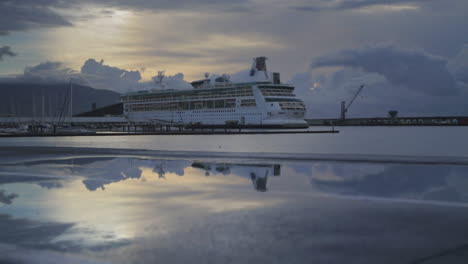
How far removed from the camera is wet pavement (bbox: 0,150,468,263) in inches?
233

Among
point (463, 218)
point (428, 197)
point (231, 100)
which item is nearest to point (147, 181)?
point (428, 197)

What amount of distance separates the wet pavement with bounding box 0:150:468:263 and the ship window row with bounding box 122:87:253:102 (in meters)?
92.7

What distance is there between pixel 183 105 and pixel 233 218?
4431 inches

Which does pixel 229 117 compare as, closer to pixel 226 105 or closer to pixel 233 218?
pixel 226 105

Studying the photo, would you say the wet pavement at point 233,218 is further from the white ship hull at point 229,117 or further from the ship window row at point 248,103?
the ship window row at point 248,103

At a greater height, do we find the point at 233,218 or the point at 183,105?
the point at 183,105

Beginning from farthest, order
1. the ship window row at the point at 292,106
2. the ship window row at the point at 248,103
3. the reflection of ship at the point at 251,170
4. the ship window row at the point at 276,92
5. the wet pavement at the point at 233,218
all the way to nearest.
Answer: the ship window row at the point at 276,92 < the ship window row at the point at 248,103 < the ship window row at the point at 292,106 < the reflection of ship at the point at 251,170 < the wet pavement at the point at 233,218

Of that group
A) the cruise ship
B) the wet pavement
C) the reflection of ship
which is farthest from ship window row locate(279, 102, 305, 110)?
the wet pavement

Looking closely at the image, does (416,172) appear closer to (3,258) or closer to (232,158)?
(232,158)

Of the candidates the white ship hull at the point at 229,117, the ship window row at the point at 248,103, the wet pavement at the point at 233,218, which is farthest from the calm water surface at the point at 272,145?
the ship window row at the point at 248,103

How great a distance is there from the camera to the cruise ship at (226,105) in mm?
101875

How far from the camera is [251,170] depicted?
16.5 m

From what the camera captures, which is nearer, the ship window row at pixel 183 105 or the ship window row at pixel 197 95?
the ship window row at pixel 197 95

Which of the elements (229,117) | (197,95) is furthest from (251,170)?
(197,95)
